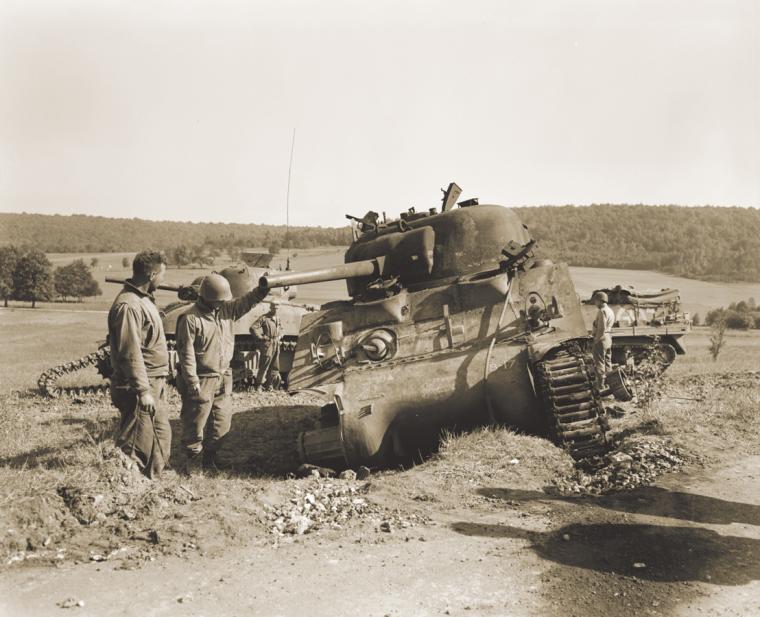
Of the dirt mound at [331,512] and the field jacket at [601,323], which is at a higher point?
the field jacket at [601,323]

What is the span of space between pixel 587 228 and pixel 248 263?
2227 inches

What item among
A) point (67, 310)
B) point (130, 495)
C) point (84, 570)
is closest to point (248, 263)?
point (130, 495)

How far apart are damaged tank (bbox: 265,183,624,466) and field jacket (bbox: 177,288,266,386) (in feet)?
1.85

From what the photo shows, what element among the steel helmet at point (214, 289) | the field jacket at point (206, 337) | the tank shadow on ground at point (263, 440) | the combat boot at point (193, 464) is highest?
the steel helmet at point (214, 289)

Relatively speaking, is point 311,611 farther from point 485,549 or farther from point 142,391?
point 142,391

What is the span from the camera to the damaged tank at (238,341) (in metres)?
13.6

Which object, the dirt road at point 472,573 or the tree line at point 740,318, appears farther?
the tree line at point 740,318

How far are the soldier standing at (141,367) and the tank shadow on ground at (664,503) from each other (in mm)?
2887

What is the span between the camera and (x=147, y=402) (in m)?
5.78

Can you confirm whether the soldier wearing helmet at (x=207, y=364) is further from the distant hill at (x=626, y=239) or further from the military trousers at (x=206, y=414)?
the distant hill at (x=626, y=239)

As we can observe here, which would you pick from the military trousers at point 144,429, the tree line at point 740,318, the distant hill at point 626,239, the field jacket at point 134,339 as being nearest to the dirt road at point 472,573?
the military trousers at point 144,429

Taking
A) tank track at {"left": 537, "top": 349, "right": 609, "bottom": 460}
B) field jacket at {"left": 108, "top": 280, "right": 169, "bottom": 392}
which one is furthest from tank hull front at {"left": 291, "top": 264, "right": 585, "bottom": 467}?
field jacket at {"left": 108, "top": 280, "right": 169, "bottom": 392}

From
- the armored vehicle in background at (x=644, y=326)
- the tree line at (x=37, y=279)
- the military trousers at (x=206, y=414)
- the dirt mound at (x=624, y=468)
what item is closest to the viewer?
the dirt mound at (x=624, y=468)

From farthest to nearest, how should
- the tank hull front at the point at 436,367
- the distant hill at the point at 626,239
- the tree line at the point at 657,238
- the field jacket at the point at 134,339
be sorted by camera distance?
the distant hill at the point at 626,239 < the tree line at the point at 657,238 < the tank hull front at the point at 436,367 < the field jacket at the point at 134,339
